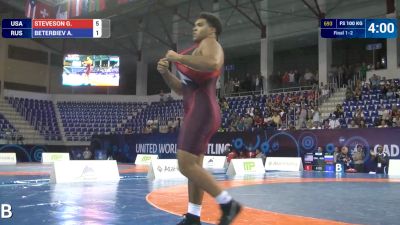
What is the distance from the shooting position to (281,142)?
22391 millimetres

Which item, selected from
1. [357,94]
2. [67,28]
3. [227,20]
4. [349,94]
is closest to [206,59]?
[67,28]

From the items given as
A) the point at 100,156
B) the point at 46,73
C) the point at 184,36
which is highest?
the point at 184,36

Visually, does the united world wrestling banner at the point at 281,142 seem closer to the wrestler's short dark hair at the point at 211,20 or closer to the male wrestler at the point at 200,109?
the wrestler's short dark hair at the point at 211,20

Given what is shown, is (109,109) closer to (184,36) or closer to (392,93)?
(184,36)

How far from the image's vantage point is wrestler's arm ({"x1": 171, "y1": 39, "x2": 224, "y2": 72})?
395 centimetres

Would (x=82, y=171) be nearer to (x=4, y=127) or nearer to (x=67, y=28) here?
(x=67, y=28)

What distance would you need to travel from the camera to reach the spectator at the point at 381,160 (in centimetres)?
1867

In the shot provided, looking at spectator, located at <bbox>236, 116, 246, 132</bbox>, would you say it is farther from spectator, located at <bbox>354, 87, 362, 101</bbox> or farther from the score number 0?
the score number 0

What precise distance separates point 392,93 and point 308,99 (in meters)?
4.82

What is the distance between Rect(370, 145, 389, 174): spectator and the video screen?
22317 mm

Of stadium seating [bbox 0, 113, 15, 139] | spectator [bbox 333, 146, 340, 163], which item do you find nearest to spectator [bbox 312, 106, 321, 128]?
spectator [bbox 333, 146, 340, 163]

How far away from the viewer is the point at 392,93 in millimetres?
22016

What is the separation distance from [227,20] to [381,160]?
56.7 feet

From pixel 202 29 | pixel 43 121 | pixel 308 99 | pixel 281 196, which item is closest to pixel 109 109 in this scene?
pixel 43 121
